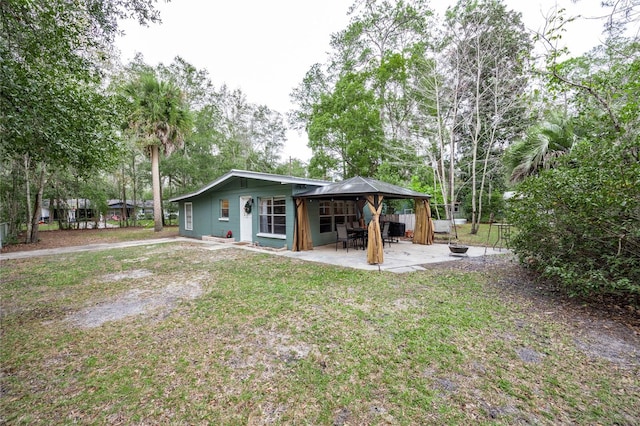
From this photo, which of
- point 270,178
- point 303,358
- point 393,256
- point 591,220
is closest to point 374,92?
point 270,178

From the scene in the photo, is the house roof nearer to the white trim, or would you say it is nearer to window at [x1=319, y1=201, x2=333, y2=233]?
window at [x1=319, y1=201, x2=333, y2=233]

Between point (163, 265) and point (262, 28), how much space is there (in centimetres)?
1050

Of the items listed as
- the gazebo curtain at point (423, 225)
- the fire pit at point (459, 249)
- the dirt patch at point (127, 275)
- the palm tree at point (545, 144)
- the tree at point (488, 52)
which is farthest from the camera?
the tree at point (488, 52)

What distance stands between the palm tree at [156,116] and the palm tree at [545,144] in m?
16.3

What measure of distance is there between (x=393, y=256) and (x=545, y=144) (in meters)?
5.99

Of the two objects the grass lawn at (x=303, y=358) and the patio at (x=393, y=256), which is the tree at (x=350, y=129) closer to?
the patio at (x=393, y=256)

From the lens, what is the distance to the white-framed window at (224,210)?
12.1 m

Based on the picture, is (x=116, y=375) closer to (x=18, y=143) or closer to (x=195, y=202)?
(x=18, y=143)

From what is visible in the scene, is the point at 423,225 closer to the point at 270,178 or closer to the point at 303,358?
the point at 270,178

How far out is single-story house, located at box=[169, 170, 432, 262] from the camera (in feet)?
28.9

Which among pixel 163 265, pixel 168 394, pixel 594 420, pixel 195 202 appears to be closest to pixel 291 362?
pixel 168 394

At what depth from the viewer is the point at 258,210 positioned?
10609mm

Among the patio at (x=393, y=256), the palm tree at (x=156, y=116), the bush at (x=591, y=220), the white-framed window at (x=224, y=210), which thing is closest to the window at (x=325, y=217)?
the patio at (x=393, y=256)

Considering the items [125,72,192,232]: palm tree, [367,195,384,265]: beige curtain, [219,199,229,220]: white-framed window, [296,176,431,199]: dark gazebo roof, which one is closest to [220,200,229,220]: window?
[219,199,229,220]: white-framed window
